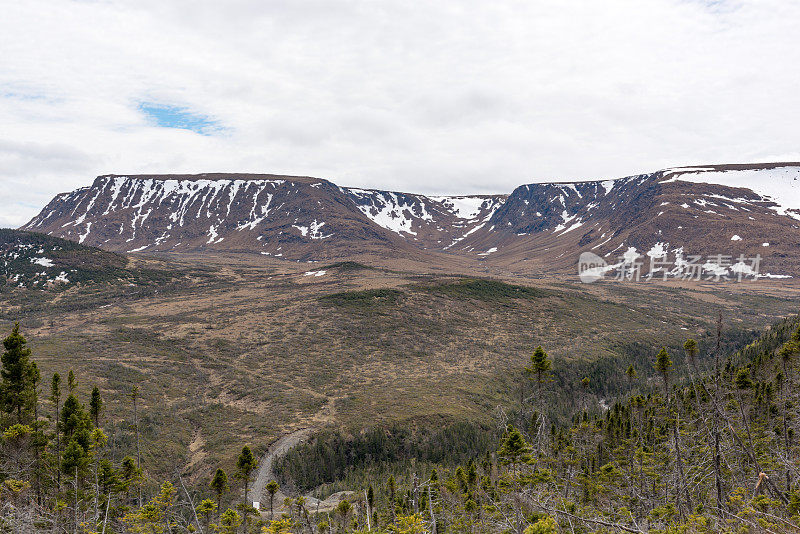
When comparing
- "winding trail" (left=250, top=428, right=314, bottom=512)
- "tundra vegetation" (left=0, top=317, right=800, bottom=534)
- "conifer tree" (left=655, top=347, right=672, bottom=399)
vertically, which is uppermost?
"conifer tree" (left=655, top=347, right=672, bottom=399)

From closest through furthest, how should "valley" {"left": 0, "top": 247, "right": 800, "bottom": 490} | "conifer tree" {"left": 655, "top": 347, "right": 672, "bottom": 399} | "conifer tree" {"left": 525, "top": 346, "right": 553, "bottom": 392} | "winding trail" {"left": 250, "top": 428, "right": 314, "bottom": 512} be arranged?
1. "conifer tree" {"left": 655, "top": 347, "right": 672, "bottom": 399}
2. "conifer tree" {"left": 525, "top": 346, "right": 553, "bottom": 392}
3. "winding trail" {"left": 250, "top": 428, "right": 314, "bottom": 512}
4. "valley" {"left": 0, "top": 247, "right": 800, "bottom": 490}

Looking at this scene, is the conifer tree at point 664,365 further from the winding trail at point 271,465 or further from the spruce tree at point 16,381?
the spruce tree at point 16,381

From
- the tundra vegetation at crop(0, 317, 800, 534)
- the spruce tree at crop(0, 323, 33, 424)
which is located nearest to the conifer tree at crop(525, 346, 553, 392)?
the tundra vegetation at crop(0, 317, 800, 534)

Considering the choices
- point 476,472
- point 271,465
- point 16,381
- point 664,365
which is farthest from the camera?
point 271,465

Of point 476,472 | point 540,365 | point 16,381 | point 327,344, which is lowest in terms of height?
point 327,344

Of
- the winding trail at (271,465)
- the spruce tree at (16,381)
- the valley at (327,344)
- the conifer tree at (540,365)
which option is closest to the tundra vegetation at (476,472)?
the spruce tree at (16,381)

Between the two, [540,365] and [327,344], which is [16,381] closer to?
[540,365]

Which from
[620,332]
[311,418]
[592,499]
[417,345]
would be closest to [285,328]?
[417,345]

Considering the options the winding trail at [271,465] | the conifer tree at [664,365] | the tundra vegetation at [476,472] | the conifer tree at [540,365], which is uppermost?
the conifer tree at [664,365]

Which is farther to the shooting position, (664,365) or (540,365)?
(540,365)

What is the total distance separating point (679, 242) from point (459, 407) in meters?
188

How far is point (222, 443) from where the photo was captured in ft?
120

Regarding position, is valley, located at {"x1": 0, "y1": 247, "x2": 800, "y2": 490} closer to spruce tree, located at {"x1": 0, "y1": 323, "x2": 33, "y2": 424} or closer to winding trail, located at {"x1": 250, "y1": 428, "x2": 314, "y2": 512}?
winding trail, located at {"x1": 250, "y1": 428, "x2": 314, "y2": 512}

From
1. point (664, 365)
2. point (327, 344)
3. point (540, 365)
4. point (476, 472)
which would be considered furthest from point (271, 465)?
point (327, 344)
